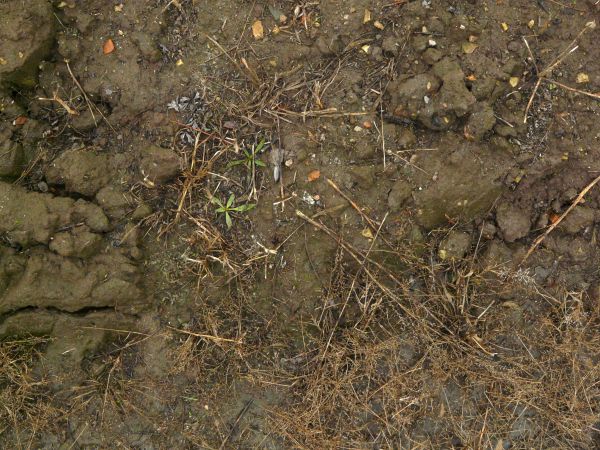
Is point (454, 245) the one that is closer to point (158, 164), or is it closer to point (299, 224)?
point (299, 224)

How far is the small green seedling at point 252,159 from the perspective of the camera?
9.01 ft

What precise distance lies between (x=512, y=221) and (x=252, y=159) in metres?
1.38

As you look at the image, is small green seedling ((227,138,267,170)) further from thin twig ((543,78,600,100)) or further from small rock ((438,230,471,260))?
thin twig ((543,78,600,100))

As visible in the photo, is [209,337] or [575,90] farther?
[209,337]

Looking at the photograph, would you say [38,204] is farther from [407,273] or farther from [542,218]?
[542,218]

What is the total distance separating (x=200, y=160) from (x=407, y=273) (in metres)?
1.23

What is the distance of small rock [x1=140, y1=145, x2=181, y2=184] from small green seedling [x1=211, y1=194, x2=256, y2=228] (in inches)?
10.2

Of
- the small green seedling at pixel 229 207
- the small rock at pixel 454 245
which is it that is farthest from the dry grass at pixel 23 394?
the small rock at pixel 454 245

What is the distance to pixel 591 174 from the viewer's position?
9.08 ft

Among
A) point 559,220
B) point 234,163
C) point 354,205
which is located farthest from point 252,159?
point 559,220

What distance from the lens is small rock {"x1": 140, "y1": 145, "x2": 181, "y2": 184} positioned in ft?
8.96

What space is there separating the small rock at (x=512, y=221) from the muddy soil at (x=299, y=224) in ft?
0.06

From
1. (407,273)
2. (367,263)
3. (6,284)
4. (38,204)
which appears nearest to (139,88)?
(38,204)

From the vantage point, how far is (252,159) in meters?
2.75
